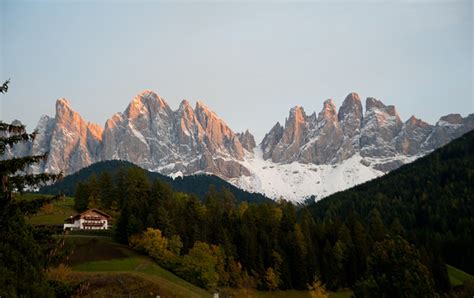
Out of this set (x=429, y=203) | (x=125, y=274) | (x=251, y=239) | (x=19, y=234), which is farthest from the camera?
(x=429, y=203)

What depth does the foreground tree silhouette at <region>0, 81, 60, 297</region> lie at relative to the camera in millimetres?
16594

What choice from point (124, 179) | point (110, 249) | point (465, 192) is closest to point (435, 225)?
point (465, 192)

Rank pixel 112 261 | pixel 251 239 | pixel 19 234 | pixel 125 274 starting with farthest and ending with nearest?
pixel 251 239, pixel 112 261, pixel 125 274, pixel 19 234

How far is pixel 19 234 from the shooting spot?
17.7 metres

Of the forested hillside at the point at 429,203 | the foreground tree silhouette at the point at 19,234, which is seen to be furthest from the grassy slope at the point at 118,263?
the foreground tree silhouette at the point at 19,234

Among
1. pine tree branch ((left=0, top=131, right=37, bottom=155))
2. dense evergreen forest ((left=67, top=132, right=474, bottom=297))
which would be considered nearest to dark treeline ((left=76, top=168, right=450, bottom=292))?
dense evergreen forest ((left=67, top=132, right=474, bottom=297))

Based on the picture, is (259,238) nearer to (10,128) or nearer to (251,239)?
(251,239)

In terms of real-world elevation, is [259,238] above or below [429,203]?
below

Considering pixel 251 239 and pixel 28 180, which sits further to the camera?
pixel 251 239

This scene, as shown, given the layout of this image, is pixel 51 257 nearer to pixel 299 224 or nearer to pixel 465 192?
pixel 299 224

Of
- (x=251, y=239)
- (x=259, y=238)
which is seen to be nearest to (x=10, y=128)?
(x=251, y=239)

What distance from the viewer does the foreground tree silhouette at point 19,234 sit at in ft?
54.4

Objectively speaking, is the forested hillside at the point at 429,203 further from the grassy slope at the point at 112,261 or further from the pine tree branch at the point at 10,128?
the pine tree branch at the point at 10,128

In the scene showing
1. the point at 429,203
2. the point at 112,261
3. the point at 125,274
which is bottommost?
the point at 125,274
